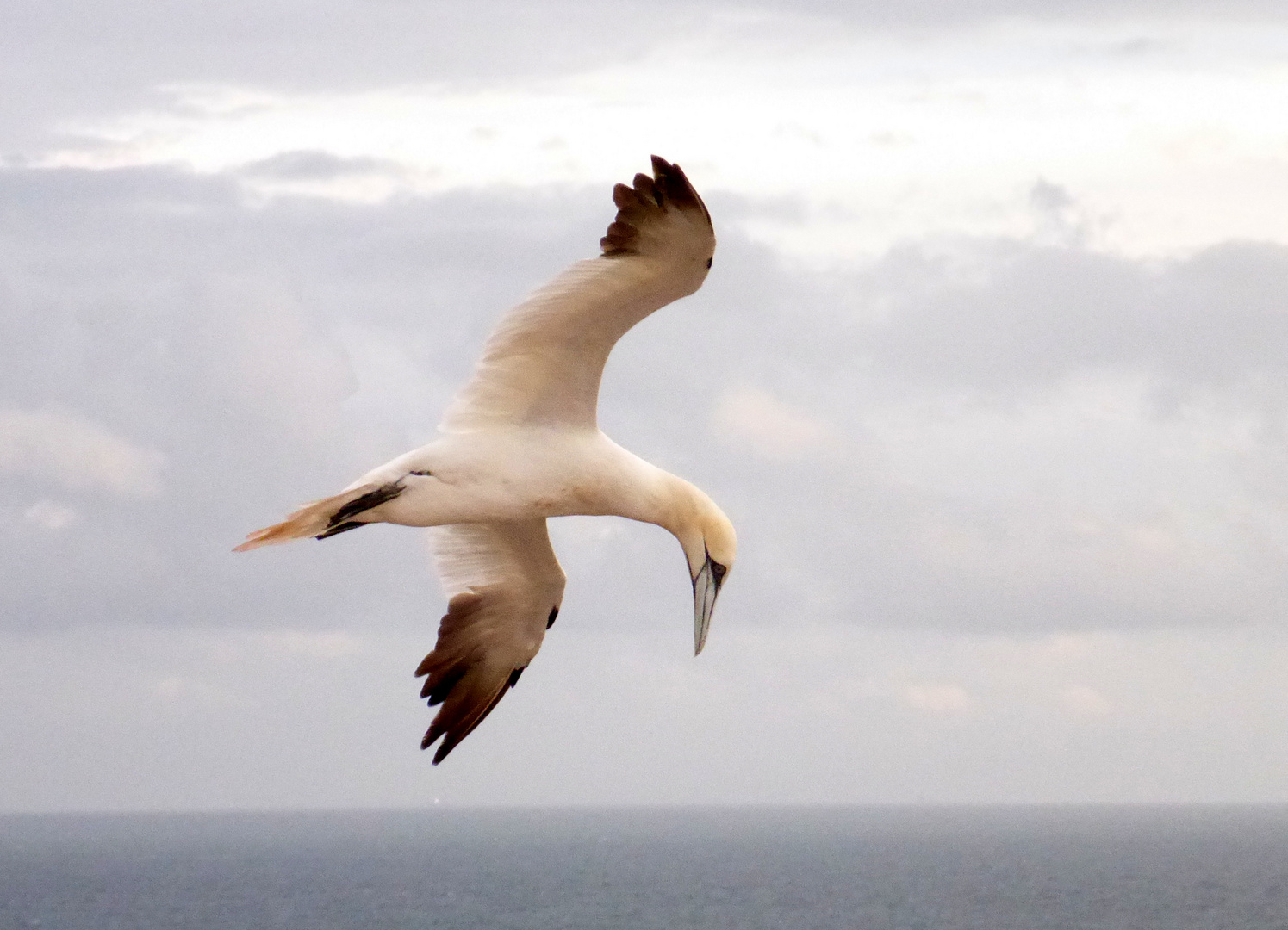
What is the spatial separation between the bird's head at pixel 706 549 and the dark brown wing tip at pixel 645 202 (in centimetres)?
194

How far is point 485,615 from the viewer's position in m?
14.5

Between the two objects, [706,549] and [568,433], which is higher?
[568,433]

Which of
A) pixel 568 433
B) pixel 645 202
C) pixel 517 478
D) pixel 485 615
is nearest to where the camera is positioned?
pixel 645 202

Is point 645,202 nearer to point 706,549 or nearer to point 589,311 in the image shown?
point 589,311

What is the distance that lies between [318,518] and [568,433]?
1.76 metres

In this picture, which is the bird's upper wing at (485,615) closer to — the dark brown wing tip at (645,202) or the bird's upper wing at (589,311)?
the bird's upper wing at (589,311)

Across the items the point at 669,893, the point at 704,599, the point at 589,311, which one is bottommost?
the point at 704,599

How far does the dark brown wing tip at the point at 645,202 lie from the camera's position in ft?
36.7

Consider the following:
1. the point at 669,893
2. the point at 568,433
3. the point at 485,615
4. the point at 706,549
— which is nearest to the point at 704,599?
the point at 706,549

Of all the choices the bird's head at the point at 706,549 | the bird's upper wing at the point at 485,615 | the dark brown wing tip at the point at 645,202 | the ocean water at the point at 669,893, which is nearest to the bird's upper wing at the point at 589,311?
the dark brown wing tip at the point at 645,202

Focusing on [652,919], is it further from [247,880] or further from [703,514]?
[703,514]

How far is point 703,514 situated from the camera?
12.6 m

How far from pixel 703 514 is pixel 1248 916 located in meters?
105

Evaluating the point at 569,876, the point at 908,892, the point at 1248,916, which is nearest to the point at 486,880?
the point at 569,876
